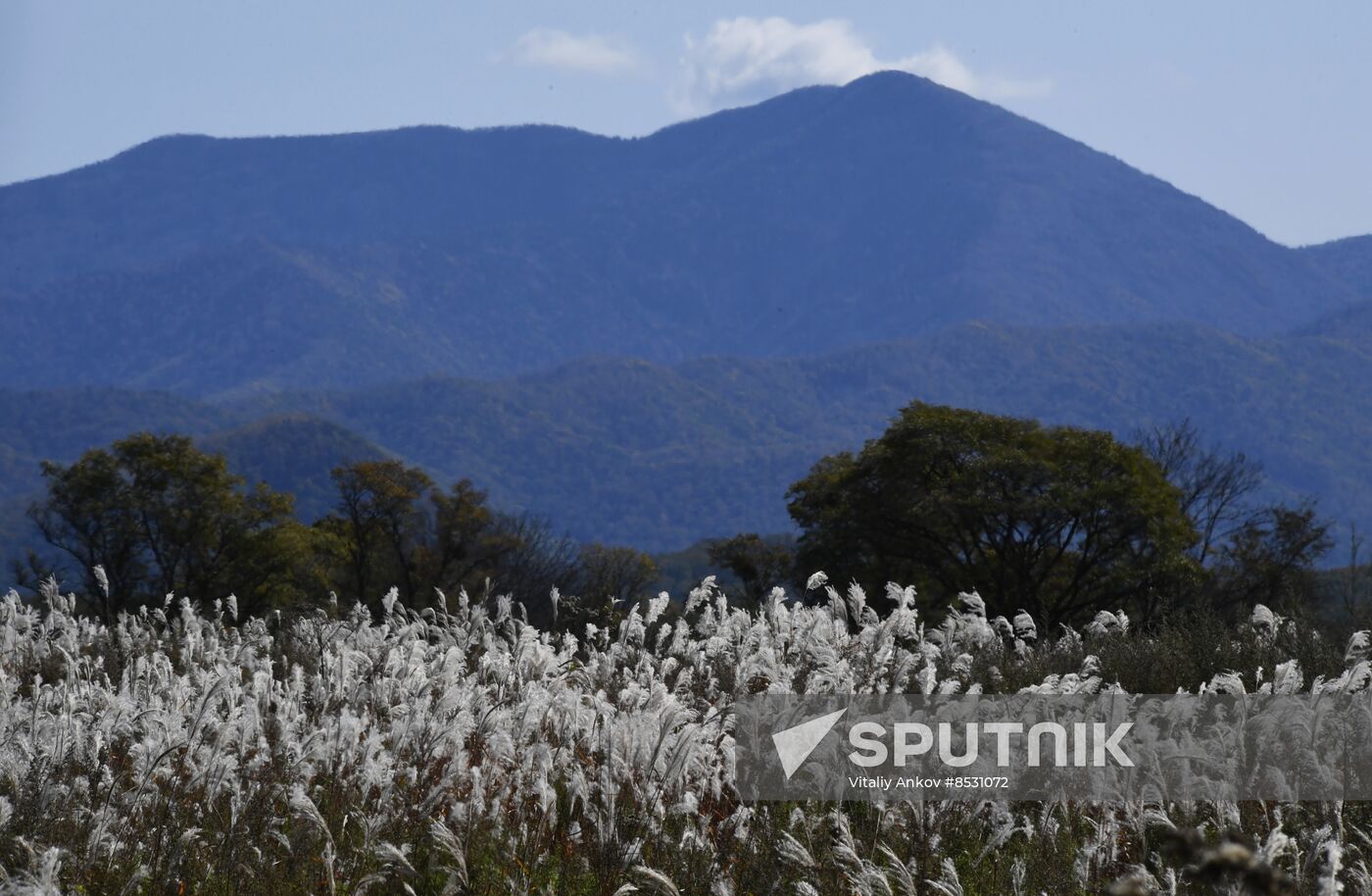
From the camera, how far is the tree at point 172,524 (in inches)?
1423

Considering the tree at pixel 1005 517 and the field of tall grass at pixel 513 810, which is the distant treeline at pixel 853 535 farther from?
the field of tall grass at pixel 513 810

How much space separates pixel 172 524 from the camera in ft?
119

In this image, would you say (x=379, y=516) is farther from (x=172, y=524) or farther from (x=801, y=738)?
(x=801, y=738)

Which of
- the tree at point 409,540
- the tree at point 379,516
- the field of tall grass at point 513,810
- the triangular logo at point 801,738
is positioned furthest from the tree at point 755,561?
the triangular logo at point 801,738

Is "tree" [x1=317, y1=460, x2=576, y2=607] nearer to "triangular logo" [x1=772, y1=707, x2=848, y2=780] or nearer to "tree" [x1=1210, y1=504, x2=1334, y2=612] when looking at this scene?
"tree" [x1=1210, y1=504, x2=1334, y2=612]

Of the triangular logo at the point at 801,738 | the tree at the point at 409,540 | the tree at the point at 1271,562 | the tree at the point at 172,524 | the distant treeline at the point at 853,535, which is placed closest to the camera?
the triangular logo at the point at 801,738

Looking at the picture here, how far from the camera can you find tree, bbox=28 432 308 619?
36.2 meters

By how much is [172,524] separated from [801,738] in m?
32.6

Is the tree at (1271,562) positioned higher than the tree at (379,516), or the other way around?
the tree at (379,516)

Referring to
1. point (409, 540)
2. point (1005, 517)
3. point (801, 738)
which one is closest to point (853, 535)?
point (1005, 517)

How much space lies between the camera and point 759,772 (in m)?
6.84

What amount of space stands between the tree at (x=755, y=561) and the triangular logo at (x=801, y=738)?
23.8 m

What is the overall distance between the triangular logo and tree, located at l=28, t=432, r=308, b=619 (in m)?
30.6

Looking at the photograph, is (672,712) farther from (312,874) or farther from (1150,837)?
(1150,837)
